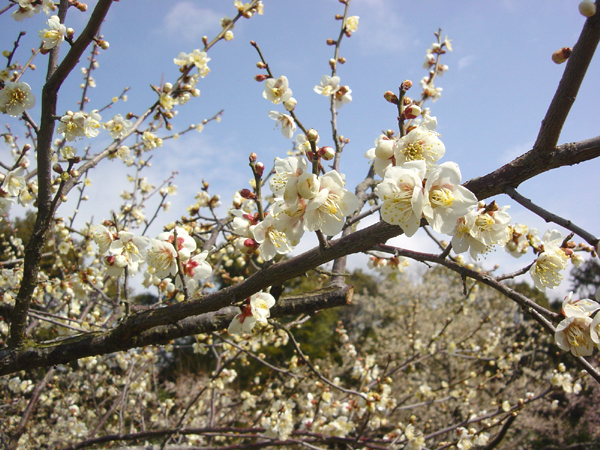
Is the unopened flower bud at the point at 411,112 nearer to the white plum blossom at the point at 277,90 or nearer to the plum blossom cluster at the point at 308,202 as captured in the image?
the plum blossom cluster at the point at 308,202

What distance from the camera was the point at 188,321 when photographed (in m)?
1.54

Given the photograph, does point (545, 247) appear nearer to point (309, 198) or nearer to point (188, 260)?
point (309, 198)

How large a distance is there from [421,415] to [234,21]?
32.7 feet

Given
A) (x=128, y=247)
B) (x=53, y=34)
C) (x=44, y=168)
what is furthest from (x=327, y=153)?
(x=53, y=34)

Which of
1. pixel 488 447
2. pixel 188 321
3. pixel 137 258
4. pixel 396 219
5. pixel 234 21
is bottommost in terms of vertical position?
pixel 488 447

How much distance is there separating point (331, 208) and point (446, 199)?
302mm

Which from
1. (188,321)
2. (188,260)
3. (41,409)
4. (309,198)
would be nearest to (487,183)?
(309,198)

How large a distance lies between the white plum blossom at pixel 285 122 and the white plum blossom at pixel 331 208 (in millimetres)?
988

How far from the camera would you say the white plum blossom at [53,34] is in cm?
169

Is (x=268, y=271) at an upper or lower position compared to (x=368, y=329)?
lower

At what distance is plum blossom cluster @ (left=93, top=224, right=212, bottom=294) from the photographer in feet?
4.73

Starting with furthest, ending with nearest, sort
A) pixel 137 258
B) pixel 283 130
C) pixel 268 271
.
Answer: pixel 283 130
pixel 137 258
pixel 268 271

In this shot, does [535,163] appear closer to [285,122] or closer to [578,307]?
[578,307]

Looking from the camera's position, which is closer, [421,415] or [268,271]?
[268,271]
